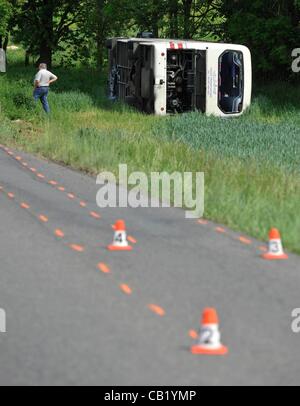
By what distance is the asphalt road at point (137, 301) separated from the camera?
8.12m

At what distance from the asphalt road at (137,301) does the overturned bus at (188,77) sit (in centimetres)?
1707

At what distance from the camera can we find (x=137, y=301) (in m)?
10.1

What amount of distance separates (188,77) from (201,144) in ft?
31.4

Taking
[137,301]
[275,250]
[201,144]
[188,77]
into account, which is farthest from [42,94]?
[137,301]

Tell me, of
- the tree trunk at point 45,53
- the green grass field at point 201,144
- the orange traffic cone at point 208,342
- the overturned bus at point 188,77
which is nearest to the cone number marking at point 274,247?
the green grass field at point 201,144

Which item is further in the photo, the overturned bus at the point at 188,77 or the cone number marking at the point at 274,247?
the overturned bus at the point at 188,77

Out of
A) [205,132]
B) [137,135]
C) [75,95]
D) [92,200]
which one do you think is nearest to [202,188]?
[92,200]

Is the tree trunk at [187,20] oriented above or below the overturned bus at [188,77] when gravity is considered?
above

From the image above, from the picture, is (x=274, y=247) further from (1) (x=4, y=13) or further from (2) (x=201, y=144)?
(1) (x=4, y=13)

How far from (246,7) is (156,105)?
11.3 meters

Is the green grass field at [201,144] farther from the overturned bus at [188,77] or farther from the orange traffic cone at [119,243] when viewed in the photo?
the orange traffic cone at [119,243]

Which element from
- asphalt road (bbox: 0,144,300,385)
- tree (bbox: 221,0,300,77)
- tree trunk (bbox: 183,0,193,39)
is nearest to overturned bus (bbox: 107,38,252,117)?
tree (bbox: 221,0,300,77)

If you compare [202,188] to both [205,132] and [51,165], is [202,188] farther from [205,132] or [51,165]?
[205,132]

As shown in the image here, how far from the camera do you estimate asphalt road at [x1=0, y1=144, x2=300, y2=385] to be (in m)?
8.12
